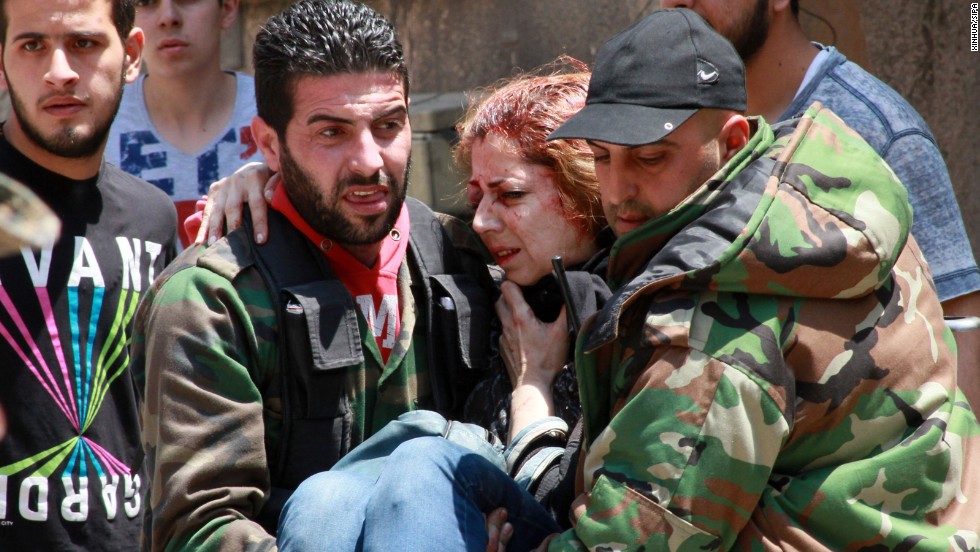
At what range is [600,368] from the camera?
6.72ft

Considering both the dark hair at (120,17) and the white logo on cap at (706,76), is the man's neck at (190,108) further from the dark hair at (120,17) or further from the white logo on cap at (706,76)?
the white logo on cap at (706,76)

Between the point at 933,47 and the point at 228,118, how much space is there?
8.41ft

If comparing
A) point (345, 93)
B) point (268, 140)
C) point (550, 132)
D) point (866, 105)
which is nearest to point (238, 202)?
point (268, 140)

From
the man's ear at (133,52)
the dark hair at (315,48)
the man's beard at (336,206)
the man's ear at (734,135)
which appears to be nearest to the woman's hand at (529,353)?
the man's beard at (336,206)

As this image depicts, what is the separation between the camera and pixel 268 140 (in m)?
2.79

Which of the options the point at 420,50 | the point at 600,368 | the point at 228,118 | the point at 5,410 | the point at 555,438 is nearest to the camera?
the point at 600,368

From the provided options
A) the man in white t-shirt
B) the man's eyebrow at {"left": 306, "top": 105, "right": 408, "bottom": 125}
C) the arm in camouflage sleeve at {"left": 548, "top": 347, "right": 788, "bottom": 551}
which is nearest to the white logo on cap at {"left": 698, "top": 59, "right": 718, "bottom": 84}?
the arm in camouflage sleeve at {"left": 548, "top": 347, "right": 788, "bottom": 551}

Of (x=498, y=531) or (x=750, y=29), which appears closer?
(x=498, y=531)

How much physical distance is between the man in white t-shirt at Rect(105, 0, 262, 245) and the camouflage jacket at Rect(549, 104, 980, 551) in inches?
94.0

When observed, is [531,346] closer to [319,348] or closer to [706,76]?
[319,348]

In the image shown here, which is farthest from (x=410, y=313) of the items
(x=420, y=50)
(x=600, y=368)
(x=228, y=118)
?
(x=420, y=50)

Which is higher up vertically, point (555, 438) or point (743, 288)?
point (743, 288)

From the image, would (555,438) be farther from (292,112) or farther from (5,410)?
(5,410)

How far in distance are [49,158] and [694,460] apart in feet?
7.10
